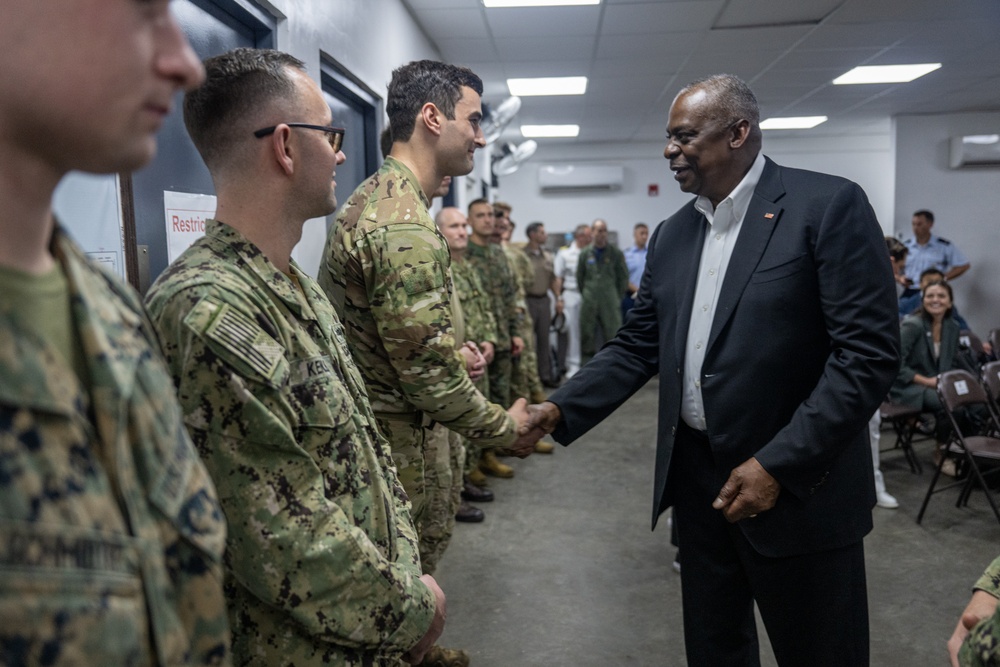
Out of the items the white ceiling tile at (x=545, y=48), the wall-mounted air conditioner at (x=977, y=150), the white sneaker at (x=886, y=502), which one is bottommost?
the white sneaker at (x=886, y=502)

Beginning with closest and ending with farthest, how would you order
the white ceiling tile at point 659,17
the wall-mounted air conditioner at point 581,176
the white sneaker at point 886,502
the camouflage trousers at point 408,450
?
1. the camouflage trousers at point 408,450
2. the white sneaker at point 886,502
3. the white ceiling tile at point 659,17
4. the wall-mounted air conditioner at point 581,176

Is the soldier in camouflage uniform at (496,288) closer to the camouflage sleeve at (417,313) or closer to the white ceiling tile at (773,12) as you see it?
the white ceiling tile at (773,12)

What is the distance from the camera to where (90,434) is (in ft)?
1.95

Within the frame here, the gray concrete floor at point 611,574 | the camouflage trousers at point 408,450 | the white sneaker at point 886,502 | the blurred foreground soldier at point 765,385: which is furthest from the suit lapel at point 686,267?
the white sneaker at point 886,502

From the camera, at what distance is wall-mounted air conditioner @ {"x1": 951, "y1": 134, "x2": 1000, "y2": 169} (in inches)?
350

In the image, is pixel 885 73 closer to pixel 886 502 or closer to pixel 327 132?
pixel 886 502

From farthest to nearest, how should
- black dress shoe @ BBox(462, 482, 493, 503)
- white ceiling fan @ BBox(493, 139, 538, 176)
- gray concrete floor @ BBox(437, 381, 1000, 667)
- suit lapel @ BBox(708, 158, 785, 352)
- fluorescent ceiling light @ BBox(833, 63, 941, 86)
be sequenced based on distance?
white ceiling fan @ BBox(493, 139, 538, 176) < fluorescent ceiling light @ BBox(833, 63, 941, 86) < black dress shoe @ BBox(462, 482, 493, 503) < gray concrete floor @ BBox(437, 381, 1000, 667) < suit lapel @ BBox(708, 158, 785, 352)

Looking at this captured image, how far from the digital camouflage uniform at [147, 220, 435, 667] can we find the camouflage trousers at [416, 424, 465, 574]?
3.40 feet

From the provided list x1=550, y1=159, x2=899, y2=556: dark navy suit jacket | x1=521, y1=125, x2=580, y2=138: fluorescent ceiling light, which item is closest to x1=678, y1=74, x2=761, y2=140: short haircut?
x1=550, y1=159, x2=899, y2=556: dark navy suit jacket

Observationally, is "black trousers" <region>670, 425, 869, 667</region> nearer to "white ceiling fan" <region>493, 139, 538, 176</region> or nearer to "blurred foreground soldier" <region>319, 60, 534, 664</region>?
"blurred foreground soldier" <region>319, 60, 534, 664</region>

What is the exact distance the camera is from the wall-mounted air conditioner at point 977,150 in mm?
8898

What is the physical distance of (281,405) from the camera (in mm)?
1006

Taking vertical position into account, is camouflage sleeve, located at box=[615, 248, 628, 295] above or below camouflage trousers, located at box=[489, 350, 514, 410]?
above

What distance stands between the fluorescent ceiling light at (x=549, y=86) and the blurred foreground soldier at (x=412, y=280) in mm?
5230
